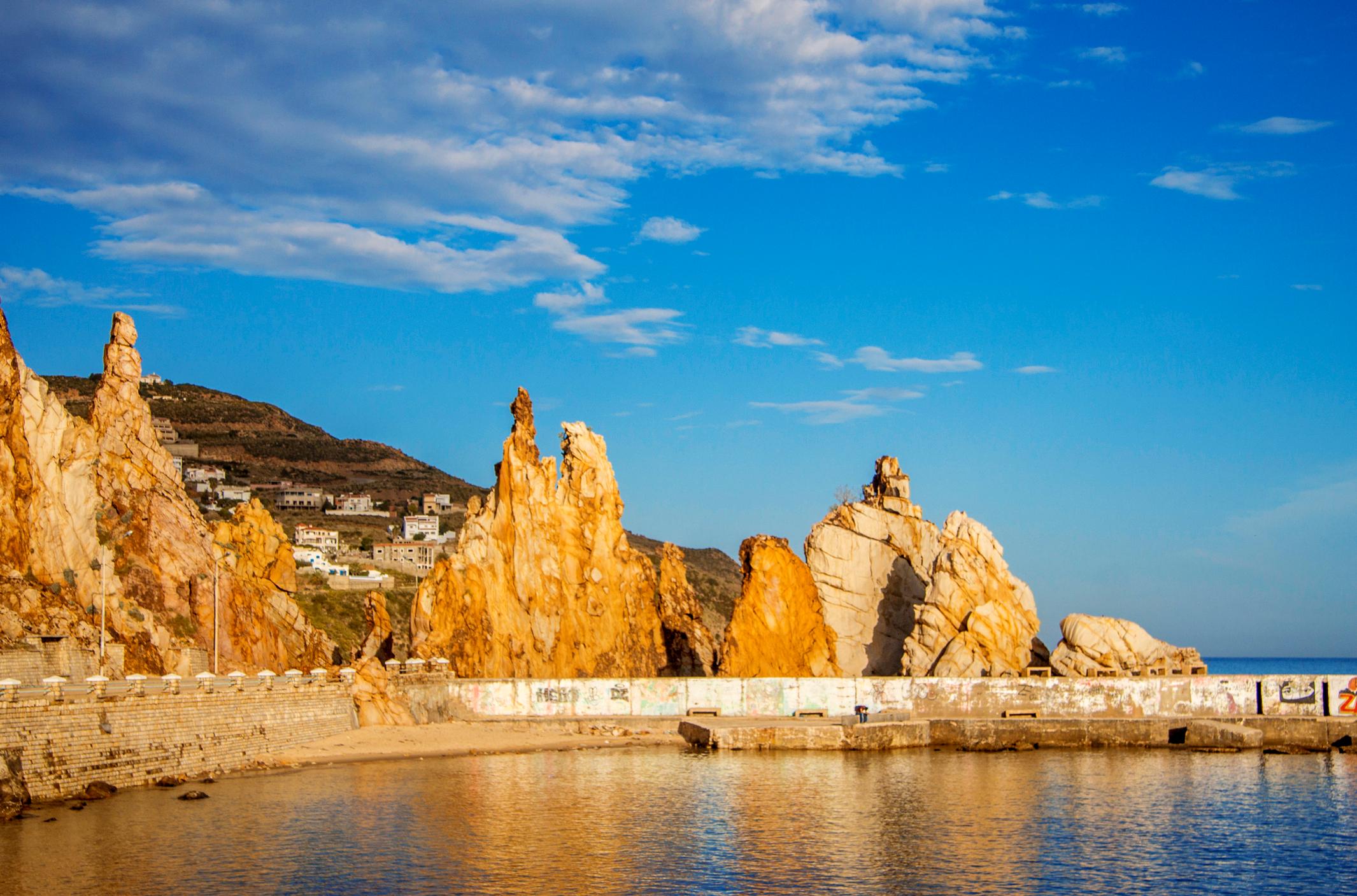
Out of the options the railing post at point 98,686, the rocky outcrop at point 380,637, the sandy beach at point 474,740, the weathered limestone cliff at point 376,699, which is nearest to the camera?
the railing post at point 98,686

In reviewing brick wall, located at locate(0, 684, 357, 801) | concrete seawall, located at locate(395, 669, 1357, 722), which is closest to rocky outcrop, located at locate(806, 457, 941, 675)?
concrete seawall, located at locate(395, 669, 1357, 722)

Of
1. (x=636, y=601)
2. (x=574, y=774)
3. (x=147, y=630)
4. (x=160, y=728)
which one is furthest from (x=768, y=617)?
(x=160, y=728)

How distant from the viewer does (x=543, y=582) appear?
80750mm

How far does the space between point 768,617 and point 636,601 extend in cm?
862

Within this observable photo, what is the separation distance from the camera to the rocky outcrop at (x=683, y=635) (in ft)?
282

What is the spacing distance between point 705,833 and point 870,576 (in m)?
46.2

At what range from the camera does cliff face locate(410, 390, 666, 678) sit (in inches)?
3000

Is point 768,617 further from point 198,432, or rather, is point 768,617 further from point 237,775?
point 198,432

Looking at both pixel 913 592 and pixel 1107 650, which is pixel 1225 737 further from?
pixel 913 592

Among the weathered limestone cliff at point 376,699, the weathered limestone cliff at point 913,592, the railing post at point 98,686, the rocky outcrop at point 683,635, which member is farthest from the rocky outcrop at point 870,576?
the railing post at point 98,686

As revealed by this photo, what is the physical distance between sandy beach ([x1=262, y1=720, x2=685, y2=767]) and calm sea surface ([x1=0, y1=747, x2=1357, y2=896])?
187cm

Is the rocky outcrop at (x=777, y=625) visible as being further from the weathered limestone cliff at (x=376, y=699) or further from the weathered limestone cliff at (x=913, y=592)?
the weathered limestone cliff at (x=376, y=699)

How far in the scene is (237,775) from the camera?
5200 cm

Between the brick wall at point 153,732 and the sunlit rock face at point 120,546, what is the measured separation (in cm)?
1296
